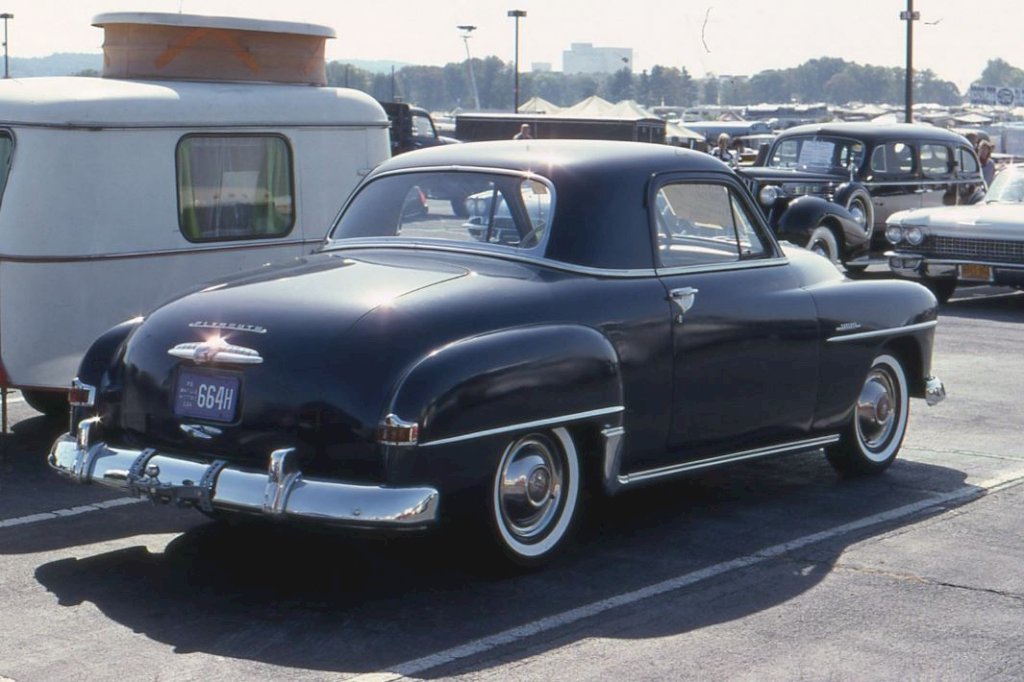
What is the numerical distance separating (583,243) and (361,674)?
7.46 feet

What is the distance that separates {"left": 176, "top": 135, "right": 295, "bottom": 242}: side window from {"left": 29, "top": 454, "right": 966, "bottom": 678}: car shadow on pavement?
3115 millimetres

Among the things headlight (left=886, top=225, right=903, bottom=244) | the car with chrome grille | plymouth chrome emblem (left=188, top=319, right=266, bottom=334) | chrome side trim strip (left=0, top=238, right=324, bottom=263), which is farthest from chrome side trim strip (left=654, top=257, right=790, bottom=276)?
the car with chrome grille

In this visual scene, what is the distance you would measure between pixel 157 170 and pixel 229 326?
3553mm

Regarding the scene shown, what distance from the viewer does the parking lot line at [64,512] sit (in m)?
7.01

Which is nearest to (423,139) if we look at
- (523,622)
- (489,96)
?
(523,622)

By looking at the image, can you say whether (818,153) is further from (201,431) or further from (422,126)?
(422,126)

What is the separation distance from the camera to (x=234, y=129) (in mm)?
9680

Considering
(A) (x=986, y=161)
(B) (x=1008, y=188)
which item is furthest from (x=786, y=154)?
(A) (x=986, y=161)

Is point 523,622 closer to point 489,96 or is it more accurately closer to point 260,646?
point 260,646

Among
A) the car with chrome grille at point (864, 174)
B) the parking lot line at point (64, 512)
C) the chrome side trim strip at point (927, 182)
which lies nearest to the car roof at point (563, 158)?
the parking lot line at point (64, 512)

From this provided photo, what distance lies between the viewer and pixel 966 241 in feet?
52.9

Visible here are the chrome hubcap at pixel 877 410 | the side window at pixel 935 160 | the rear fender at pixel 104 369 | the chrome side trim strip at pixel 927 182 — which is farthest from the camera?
the side window at pixel 935 160

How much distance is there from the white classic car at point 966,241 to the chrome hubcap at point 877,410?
26.5 feet

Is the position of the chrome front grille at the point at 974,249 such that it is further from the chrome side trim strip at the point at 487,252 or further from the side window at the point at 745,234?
the chrome side trim strip at the point at 487,252
